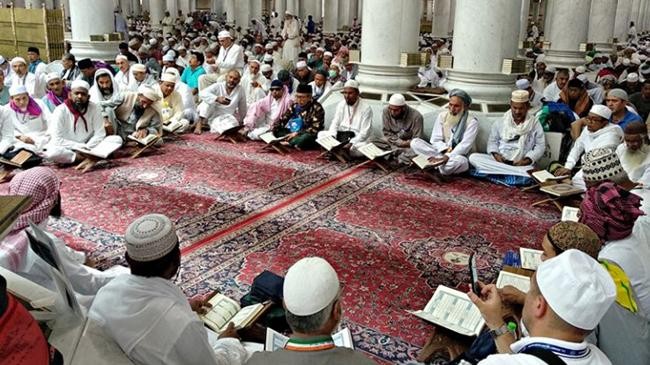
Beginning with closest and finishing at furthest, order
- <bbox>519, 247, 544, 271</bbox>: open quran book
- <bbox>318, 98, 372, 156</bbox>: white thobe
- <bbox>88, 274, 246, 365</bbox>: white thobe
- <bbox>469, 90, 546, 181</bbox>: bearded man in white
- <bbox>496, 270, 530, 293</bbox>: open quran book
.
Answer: <bbox>88, 274, 246, 365</bbox>: white thobe, <bbox>496, 270, 530, 293</bbox>: open quran book, <bbox>519, 247, 544, 271</bbox>: open quran book, <bbox>469, 90, 546, 181</bbox>: bearded man in white, <bbox>318, 98, 372, 156</bbox>: white thobe

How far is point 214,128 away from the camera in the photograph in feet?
24.2

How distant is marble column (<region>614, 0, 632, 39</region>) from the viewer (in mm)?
16319

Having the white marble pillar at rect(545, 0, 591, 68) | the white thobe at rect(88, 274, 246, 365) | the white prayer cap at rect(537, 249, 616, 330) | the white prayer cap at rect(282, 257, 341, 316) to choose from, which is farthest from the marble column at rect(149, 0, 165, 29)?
the white prayer cap at rect(537, 249, 616, 330)

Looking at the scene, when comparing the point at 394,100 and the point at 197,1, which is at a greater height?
the point at 197,1

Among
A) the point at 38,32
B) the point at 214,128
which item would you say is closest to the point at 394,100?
the point at 214,128

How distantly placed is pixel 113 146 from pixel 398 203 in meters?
3.02

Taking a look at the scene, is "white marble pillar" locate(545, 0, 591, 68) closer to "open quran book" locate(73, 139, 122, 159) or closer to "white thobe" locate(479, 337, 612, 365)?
"open quran book" locate(73, 139, 122, 159)

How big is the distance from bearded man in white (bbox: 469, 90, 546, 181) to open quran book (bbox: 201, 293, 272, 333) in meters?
3.53

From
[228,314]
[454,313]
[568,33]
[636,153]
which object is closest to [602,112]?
[636,153]

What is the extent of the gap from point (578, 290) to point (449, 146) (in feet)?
14.6

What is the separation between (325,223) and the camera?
4.43 meters

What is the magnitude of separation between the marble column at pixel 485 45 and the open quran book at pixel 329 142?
1.47m

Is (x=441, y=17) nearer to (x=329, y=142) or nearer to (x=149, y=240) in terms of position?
(x=329, y=142)

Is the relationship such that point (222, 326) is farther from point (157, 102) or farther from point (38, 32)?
point (38, 32)
